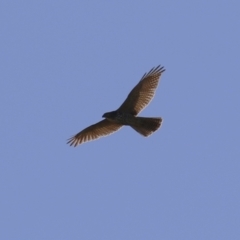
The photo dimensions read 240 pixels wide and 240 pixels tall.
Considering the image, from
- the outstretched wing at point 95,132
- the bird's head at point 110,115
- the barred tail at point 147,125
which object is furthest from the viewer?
the outstretched wing at point 95,132

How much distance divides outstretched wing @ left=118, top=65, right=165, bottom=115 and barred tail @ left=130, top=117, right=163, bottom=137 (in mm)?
664

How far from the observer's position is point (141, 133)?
Answer: 22031 mm

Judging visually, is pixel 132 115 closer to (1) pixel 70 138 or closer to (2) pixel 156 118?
(2) pixel 156 118

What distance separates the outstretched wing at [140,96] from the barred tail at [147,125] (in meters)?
0.66

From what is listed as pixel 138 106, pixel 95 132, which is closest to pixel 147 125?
pixel 138 106

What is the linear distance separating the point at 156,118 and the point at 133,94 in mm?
1244

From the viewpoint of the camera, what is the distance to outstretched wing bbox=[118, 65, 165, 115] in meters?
22.7

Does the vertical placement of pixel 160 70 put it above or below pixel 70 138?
above

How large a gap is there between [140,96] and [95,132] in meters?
2.11

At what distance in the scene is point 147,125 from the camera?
2198 cm

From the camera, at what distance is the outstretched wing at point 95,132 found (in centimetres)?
2352

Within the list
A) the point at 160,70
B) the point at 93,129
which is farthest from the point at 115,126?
the point at 160,70

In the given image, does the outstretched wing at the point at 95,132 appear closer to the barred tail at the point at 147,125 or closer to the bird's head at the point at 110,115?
the bird's head at the point at 110,115

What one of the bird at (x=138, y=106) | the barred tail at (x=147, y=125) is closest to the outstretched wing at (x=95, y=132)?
the bird at (x=138, y=106)
